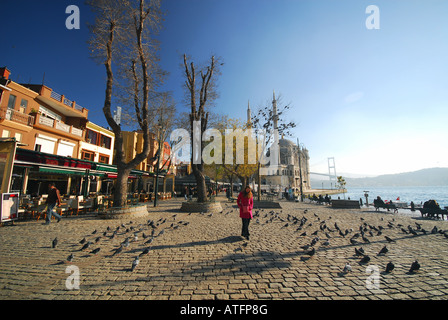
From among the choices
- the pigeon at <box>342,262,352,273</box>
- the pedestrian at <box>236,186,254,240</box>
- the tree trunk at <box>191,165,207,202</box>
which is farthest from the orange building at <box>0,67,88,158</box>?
the pigeon at <box>342,262,352,273</box>

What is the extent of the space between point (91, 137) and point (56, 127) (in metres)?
5.30

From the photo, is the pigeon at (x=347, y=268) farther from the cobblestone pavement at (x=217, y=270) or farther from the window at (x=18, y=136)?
the window at (x=18, y=136)

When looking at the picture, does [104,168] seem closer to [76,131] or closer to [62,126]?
[62,126]

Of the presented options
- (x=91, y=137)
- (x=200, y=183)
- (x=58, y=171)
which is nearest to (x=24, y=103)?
(x=91, y=137)

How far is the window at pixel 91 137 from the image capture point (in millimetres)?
21656

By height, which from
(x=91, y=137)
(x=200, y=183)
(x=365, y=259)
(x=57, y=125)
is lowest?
(x=365, y=259)

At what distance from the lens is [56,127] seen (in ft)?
56.0

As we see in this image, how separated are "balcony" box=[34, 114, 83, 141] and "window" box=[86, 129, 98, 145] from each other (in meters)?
1.84

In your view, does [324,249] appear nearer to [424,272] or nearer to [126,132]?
[424,272]

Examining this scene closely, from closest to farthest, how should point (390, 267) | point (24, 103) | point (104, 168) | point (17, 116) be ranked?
point (390, 267) → point (104, 168) → point (17, 116) → point (24, 103)

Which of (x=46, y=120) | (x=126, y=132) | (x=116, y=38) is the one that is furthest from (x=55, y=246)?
(x=126, y=132)

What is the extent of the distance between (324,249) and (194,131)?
10555 millimetres

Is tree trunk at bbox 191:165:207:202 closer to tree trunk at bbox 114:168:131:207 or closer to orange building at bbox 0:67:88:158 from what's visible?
tree trunk at bbox 114:168:131:207

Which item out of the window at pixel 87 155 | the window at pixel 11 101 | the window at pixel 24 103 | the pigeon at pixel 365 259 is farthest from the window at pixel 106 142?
the pigeon at pixel 365 259
